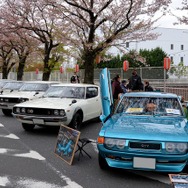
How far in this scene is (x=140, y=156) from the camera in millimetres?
4488

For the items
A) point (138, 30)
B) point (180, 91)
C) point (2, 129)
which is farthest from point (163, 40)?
point (2, 129)

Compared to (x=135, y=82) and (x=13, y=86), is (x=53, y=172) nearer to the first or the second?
(x=135, y=82)

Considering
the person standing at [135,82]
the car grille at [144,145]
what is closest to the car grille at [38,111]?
the car grille at [144,145]

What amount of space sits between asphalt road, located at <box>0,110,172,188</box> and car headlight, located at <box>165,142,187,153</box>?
0.56m

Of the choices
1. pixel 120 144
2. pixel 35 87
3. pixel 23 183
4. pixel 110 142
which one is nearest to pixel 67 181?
pixel 23 183

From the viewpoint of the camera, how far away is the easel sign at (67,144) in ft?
18.1

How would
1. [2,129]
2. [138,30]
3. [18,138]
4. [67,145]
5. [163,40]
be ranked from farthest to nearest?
1. [163,40]
2. [138,30]
3. [2,129]
4. [18,138]
5. [67,145]

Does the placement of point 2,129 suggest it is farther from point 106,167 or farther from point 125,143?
point 125,143

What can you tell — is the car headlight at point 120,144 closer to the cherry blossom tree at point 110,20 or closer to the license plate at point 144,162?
the license plate at point 144,162

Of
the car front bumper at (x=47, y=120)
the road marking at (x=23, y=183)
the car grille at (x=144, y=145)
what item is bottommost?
the road marking at (x=23, y=183)

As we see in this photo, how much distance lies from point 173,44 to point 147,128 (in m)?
68.1

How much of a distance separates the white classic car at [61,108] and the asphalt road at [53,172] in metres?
0.86

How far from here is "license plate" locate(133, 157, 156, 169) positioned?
4453mm

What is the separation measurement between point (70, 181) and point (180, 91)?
39.2 ft
